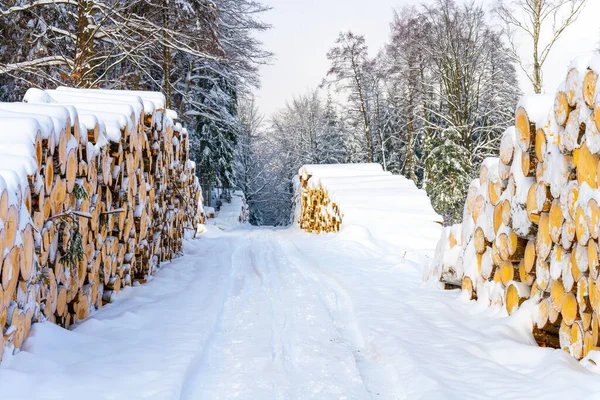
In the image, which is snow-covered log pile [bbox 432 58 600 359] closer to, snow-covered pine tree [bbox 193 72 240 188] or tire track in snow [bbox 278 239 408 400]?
tire track in snow [bbox 278 239 408 400]

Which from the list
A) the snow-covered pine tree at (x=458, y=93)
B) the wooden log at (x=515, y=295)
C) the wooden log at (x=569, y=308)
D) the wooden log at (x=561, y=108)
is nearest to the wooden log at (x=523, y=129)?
the wooden log at (x=561, y=108)

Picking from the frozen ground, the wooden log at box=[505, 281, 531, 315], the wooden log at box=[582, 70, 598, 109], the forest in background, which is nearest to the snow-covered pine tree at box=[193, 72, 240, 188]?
the forest in background

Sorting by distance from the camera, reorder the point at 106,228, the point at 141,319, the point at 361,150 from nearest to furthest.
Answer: the point at 141,319, the point at 106,228, the point at 361,150

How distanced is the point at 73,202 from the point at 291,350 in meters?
2.37

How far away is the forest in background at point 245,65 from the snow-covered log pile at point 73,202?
299 cm

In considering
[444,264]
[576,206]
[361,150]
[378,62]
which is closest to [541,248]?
[576,206]

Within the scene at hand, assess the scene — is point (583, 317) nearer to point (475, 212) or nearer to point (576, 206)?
point (576, 206)

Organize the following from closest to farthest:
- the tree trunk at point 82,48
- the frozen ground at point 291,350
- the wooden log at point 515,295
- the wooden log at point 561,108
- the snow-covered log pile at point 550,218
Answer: the frozen ground at point 291,350
the snow-covered log pile at point 550,218
the wooden log at point 561,108
the wooden log at point 515,295
the tree trunk at point 82,48

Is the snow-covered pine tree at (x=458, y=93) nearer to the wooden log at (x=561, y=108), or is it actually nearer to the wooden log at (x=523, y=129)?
the wooden log at (x=523, y=129)

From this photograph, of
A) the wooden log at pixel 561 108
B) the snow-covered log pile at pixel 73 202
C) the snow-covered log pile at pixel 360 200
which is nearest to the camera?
the snow-covered log pile at pixel 73 202

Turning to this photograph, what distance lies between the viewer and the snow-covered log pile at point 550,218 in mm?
3355

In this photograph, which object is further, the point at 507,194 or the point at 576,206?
the point at 507,194

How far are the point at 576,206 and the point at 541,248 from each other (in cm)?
64

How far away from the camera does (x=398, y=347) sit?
4.03m
